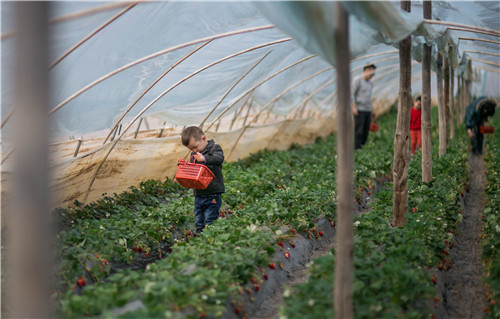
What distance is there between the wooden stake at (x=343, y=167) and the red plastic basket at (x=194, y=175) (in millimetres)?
2301

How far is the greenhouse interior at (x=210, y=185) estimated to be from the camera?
10.1ft

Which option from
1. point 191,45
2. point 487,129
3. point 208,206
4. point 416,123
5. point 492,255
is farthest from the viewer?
point 416,123

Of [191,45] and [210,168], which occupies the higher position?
[191,45]

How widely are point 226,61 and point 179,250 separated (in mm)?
3847

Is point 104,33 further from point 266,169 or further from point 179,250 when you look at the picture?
point 266,169

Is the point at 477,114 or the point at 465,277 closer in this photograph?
the point at 465,277

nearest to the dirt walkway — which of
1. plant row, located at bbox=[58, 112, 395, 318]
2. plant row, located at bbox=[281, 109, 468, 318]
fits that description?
plant row, located at bbox=[281, 109, 468, 318]

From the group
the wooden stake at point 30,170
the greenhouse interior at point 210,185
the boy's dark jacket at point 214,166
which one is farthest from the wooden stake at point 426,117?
the wooden stake at point 30,170

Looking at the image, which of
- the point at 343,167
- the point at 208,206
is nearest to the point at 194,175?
the point at 208,206

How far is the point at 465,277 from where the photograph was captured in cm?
484

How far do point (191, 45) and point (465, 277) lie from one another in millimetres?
4272

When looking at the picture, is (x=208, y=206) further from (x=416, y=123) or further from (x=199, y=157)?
(x=416, y=123)

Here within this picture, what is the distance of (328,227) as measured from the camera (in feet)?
20.6

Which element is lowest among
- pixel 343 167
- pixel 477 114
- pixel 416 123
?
pixel 343 167
